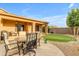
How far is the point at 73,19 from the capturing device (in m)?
5.20

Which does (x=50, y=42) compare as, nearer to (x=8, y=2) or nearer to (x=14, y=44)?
(x=14, y=44)

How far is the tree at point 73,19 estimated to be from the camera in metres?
5.12

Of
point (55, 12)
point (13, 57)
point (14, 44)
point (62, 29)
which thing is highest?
point (55, 12)

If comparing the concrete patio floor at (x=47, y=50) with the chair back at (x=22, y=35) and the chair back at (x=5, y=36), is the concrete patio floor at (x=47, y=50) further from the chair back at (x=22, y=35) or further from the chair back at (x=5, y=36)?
the chair back at (x=22, y=35)

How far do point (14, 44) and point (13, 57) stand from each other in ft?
1.03

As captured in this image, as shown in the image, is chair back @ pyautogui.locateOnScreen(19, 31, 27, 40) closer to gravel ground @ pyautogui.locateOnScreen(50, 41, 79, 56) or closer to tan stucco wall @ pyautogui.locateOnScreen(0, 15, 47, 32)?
tan stucco wall @ pyautogui.locateOnScreen(0, 15, 47, 32)

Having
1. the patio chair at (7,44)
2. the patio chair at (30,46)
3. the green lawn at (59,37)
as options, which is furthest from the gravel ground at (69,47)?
the patio chair at (7,44)

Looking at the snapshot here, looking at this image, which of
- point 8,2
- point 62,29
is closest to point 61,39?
point 62,29

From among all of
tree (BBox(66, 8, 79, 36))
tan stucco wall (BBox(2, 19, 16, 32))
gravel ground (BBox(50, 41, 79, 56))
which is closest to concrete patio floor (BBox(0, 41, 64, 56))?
gravel ground (BBox(50, 41, 79, 56))

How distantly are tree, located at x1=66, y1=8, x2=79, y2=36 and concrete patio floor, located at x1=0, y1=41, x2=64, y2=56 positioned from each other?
683 millimetres

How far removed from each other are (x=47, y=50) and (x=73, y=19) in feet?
3.29

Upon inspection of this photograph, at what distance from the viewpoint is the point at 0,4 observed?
5.08 meters

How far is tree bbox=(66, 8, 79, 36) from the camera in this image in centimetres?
512

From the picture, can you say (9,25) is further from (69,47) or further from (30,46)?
(69,47)
